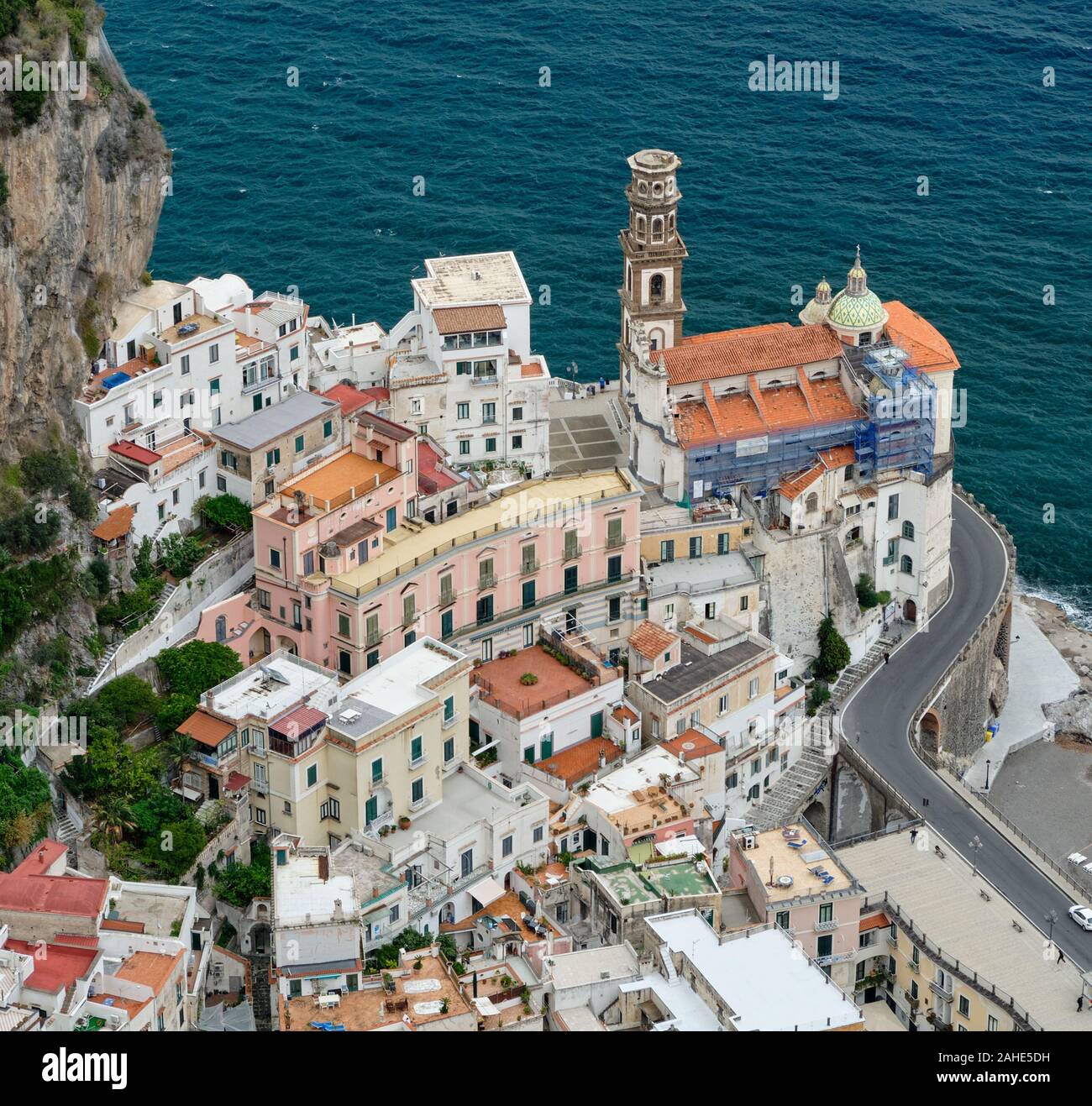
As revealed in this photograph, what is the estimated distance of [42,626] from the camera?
342 ft

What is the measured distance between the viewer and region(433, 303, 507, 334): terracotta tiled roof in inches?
→ 4995

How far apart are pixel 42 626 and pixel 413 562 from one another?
21568 mm

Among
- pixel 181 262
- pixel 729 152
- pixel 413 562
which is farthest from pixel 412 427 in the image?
pixel 729 152

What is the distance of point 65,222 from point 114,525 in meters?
17.8

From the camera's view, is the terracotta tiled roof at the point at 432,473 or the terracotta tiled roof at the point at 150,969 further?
the terracotta tiled roof at the point at 432,473

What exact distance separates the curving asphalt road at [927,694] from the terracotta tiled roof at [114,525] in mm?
49528

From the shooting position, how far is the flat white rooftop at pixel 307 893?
90938 millimetres

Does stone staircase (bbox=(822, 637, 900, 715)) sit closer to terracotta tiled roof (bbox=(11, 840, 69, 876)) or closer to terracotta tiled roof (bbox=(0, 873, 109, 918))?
terracotta tiled roof (bbox=(11, 840, 69, 876))

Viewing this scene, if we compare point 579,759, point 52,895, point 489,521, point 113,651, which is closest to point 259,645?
point 113,651

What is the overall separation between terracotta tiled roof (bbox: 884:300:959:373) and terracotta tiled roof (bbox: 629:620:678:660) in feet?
104

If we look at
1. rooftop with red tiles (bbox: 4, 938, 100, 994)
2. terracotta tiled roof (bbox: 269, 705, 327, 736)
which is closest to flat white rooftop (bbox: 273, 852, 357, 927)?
terracotta tiled roof (bbox: 269, 705, 327, 736)

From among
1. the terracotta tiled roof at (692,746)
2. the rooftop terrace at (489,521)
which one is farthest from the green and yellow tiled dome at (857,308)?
the terracotta tiled roof at (692,746)

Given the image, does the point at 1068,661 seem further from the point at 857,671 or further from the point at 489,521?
the point at 489,521

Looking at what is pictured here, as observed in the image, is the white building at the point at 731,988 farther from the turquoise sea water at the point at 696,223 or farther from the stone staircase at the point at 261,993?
the turquoise sea water at the point at 696,223
